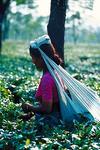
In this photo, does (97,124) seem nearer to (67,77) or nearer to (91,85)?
(67,77)

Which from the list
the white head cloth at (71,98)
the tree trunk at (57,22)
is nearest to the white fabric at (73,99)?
the white head cloth at (71,98)

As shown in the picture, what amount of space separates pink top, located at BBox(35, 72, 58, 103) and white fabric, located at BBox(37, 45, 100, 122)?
0.07 m

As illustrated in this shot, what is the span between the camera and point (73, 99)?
7762mm

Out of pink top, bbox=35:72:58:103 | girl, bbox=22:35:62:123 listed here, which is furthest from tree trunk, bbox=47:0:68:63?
pink top, bbox=35:72:58:103

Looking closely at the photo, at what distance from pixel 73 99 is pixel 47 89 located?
0.61 meters

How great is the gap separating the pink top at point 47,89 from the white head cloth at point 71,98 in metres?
0.07

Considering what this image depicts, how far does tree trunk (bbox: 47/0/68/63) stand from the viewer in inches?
516

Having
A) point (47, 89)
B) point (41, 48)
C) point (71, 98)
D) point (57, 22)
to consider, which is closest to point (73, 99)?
point (71, 98)

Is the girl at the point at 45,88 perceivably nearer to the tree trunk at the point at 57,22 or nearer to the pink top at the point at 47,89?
the pink top at the point at 47,89

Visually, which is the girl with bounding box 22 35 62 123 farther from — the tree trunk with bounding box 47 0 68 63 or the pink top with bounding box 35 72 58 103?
the tree trunk with bounding box 47 0 68 63

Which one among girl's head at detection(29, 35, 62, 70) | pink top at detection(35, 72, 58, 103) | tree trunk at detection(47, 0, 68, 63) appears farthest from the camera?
tree trunk at detection(47, 0, 68, 63)

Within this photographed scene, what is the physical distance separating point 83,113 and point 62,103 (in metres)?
0.39

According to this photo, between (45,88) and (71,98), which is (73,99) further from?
(45,88)

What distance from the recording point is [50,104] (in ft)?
24.1
